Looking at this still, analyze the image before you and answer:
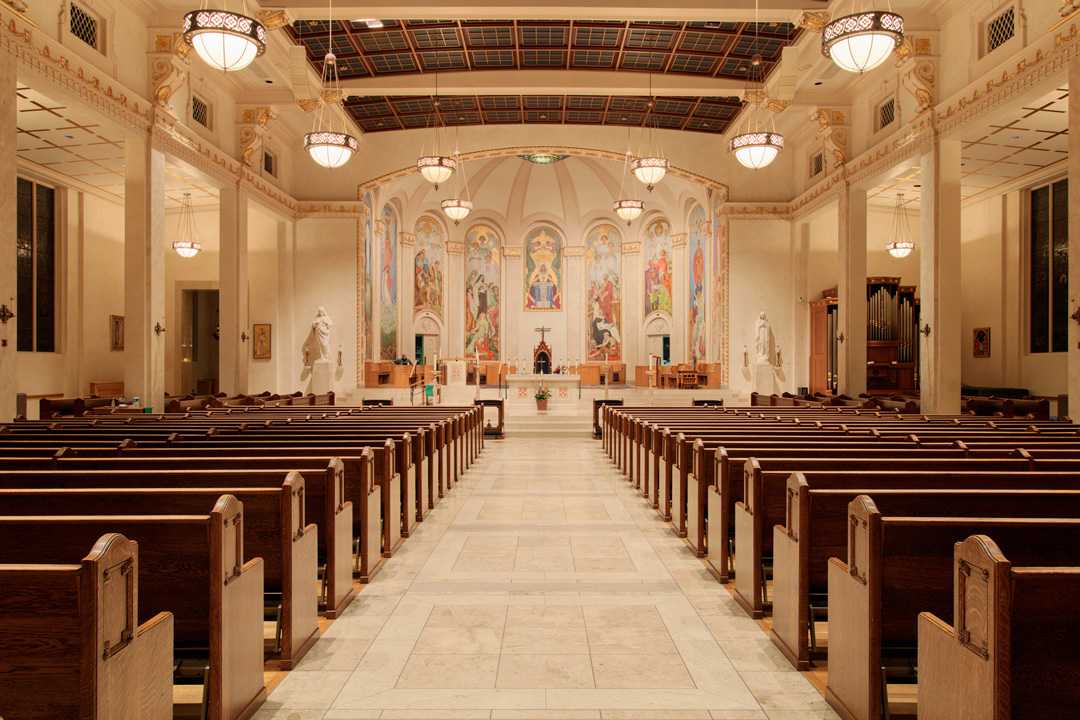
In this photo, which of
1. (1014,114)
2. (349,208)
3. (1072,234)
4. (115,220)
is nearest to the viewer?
(1072,234)

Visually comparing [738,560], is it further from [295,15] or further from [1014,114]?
[295,15]

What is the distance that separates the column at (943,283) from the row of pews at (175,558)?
9.31 metres

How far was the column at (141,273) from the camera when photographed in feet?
38.8

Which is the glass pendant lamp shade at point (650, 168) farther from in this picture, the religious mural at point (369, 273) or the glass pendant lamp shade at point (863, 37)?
the religious mural at point (369, 273)

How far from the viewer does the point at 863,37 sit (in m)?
8.09

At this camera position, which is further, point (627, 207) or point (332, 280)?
point (332, 280)

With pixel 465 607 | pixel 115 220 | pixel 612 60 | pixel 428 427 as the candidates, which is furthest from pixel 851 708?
pixel 115 220

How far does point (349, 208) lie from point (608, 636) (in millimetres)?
17778

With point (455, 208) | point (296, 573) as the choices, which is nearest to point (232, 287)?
point (455, 208)

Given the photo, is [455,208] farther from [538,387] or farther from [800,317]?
[800,317]

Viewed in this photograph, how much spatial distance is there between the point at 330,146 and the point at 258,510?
9.47 meters

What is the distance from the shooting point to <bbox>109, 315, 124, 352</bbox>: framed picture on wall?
56.5 ft

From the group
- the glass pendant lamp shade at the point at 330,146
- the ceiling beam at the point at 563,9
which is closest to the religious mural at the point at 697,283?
the ceiling beam at the point at 563,9

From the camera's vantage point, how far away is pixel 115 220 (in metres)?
17.6
